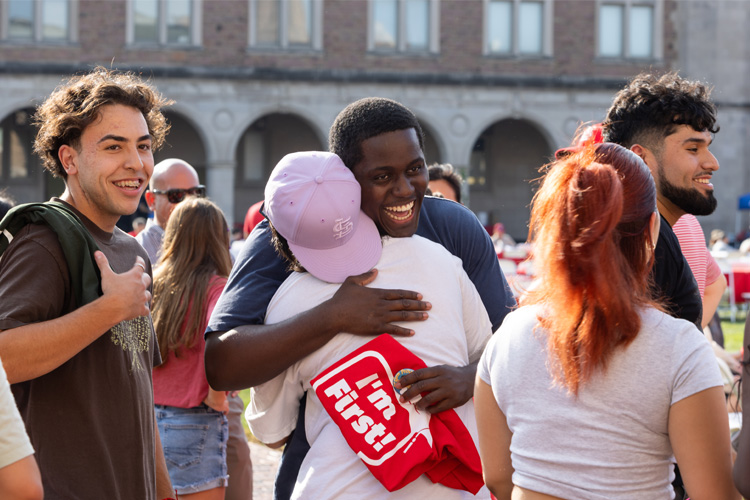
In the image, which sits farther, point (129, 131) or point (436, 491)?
point (129, 131)

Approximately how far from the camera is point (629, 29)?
92.7ft

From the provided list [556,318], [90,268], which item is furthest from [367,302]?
[90,268]

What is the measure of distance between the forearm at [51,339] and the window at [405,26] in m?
24.7

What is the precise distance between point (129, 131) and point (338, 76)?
2309cm

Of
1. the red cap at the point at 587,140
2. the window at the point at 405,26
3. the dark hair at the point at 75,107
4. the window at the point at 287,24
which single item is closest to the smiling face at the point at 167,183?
the dark hair at the point at 75,107

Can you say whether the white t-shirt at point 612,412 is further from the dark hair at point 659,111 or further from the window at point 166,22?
the window at point 166,22

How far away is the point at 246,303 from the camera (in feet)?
8.50

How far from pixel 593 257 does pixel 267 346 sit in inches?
36.6

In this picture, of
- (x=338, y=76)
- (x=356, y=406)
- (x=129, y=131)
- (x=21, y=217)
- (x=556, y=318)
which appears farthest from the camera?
(x=338, y=76)

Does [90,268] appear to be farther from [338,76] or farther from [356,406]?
[338,76]

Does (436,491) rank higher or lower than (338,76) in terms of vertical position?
lower

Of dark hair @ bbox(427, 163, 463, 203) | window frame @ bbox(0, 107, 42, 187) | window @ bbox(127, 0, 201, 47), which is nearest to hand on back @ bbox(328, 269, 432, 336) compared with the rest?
dark hair @ bbox(427, 163, 463, 203)

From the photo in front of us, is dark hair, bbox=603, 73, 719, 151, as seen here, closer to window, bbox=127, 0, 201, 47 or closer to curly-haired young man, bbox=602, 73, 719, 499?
curly-haired young man, bbox=602, 73, 719, 499

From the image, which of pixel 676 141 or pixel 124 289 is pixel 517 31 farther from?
pixel 124 289
